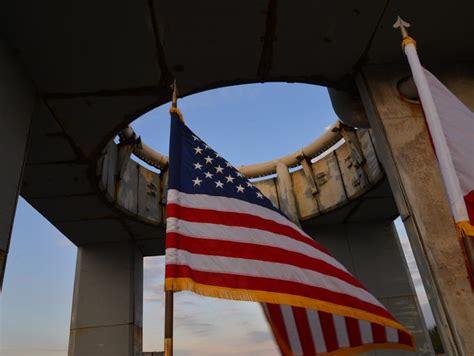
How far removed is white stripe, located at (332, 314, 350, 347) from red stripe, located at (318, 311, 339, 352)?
0.11 feet

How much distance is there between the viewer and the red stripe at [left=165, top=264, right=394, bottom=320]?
309 cm

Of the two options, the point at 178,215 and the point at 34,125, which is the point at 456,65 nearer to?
the point at 178,215

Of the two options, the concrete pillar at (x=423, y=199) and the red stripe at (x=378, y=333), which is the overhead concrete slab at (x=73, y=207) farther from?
the red stripe at (x=378, y=333)

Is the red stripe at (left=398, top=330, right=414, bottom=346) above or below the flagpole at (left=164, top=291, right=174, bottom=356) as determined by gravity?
below

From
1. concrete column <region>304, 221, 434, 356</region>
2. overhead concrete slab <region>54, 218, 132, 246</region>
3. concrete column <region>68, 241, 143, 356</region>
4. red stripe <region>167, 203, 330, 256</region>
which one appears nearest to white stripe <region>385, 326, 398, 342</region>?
red stripe <region>167, 203, 330, 256</region>

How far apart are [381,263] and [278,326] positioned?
21.4 ft

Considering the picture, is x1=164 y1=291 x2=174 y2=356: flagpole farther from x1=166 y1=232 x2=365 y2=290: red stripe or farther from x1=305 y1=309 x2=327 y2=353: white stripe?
x1=305 y1=309 x2=327 y2=353: white stripe

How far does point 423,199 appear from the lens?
4.38 meters

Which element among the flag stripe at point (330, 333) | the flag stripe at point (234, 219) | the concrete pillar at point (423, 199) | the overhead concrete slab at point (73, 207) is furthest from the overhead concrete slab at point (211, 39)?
the overhead concrete slab at point (73, 207)

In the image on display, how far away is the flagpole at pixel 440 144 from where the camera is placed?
10.0 feet

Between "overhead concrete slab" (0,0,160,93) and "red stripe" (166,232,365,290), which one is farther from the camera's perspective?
"overhead concrete slab" (0,0,160,93)

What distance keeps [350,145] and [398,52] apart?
13.8ft

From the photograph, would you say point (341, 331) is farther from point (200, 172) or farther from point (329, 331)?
point (200, 172)

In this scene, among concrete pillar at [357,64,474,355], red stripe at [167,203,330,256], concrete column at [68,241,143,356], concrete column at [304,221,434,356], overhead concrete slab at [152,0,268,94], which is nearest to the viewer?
red stripe at [167,203,330,256]
